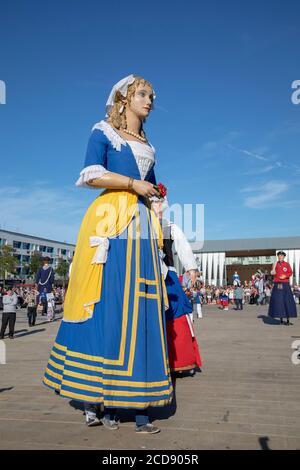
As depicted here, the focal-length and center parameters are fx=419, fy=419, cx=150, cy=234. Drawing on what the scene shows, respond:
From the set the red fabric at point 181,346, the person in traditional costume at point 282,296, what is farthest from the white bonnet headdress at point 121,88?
the person in traditional costume at point 282,296

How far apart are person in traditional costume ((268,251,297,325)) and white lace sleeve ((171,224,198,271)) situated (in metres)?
6.86

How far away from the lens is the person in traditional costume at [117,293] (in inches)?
110

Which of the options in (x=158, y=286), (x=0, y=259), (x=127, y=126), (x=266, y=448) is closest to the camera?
(x=266, y=448)

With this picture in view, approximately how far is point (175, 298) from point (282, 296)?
7256mm

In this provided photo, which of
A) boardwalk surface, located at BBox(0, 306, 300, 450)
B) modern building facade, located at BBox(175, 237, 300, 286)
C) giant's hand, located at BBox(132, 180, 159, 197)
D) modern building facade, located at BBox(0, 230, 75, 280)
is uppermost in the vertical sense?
modern building facade, located at BBox(0, 230, 75, 280)

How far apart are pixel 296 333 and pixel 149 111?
730cm

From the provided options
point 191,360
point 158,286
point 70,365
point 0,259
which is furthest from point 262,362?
point 0,259

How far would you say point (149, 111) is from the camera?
139 inches

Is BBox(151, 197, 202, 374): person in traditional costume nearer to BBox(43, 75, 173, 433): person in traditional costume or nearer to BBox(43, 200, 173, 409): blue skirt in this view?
BBox(43, 75, 173, 433): person in traditional costume

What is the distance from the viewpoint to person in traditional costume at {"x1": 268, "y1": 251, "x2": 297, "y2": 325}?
36.2 feet

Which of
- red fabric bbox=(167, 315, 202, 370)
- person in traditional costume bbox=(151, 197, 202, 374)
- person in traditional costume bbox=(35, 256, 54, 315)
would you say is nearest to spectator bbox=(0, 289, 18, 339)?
person in traditional costume bbox=(35, 256, 54, 315)

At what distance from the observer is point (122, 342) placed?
2.83 metres

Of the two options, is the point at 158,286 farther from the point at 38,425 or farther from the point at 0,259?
the point at 0,259

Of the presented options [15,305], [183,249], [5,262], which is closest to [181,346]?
[183,249]
